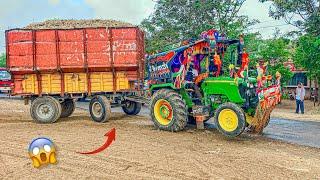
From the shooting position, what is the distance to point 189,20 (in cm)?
2764

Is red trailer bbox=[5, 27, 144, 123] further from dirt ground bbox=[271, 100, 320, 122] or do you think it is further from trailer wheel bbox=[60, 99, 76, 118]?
dirt ground bbox=[271, 100, 320, 122]

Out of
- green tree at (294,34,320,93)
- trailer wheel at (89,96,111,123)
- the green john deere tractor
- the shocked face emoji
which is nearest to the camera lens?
the shocked face emoji

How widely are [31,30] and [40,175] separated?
7.90 m

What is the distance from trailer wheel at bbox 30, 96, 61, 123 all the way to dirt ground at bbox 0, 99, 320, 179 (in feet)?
4.88

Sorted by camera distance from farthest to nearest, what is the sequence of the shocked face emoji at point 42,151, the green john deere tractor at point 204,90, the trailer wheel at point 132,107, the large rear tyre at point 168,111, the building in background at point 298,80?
the building in background at point 298,80 → the trailer wheel at point 132,107 → the large rear tyre at point 168,111 → the green john deere tractor at point 204,90 → the shocked face emoji at point 42,151

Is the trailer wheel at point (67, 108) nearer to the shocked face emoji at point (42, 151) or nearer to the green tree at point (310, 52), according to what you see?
the green tree at point (310, 52)

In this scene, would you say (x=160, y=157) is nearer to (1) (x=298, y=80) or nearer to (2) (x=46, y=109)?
(2) (x=46, y=109)

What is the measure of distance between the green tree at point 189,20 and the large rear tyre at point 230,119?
16.0m

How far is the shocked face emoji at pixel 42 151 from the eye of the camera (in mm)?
1788

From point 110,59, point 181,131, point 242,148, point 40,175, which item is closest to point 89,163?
point 40,175

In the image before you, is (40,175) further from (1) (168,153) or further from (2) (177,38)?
(2) (177,38)

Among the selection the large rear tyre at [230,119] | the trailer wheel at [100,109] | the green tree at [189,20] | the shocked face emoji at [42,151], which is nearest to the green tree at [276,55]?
the green tree at [189,20]

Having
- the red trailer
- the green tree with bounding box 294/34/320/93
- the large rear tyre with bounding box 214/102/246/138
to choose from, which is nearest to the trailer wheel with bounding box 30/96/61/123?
the red trailer

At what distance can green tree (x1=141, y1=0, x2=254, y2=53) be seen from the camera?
2650cm
